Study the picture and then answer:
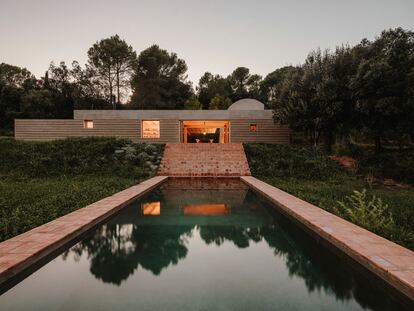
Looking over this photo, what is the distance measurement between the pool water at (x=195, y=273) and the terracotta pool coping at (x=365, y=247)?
0.20 meters

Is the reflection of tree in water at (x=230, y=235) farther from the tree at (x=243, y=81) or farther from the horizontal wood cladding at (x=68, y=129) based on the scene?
the tree at (x=243, y=81)

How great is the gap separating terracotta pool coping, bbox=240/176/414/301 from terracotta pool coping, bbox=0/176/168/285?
440 centimetres

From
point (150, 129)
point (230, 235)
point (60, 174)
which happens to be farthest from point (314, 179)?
point (150, 129)

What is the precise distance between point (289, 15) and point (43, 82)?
3633cm

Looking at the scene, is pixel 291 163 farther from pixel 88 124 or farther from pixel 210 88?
pixel 210 88

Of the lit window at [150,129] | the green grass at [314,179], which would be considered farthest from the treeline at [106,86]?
the green grass at [314,179]

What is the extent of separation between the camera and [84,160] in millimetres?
13945

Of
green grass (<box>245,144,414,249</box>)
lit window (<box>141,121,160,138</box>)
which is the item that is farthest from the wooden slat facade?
green grass (<box>245,144,414,249</box>)

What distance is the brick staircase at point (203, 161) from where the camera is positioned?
14180 millimetres

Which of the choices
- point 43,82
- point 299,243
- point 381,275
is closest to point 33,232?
point 299,243

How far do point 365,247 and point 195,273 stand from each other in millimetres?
2550

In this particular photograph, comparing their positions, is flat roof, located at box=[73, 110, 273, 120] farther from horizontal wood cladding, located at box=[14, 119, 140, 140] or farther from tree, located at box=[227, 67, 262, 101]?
tree, located at box=[227, 67, 262, 101]

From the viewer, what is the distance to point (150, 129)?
22.1 metres

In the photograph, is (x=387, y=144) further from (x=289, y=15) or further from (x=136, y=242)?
(x=136, y=242)
